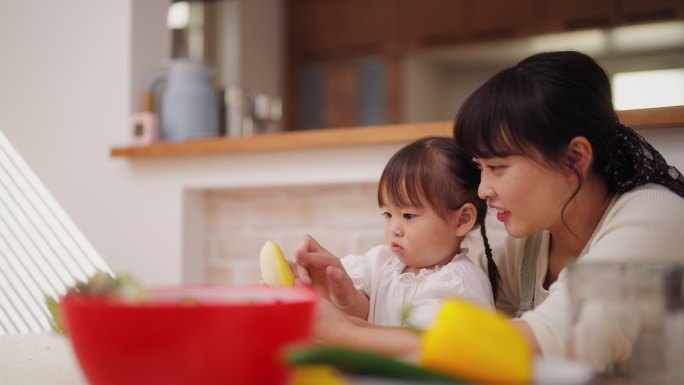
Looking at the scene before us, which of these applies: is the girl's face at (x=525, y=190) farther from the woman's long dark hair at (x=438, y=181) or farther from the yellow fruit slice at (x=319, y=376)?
the yellow fruit slice at (x=319, y=376)

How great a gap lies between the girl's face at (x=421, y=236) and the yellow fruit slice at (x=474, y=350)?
677 millimetres

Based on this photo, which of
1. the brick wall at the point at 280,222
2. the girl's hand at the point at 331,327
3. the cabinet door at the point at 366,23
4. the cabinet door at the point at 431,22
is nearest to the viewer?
the girl's hand at the point at 331,327

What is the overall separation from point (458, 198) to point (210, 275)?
3.64 ft

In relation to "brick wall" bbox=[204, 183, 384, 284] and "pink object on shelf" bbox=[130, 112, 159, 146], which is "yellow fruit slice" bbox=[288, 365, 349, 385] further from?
"pink object on shelf" bbox=[130, 112, 159, 146]

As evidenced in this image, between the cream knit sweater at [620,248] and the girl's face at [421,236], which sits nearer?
the cream knit sweater at [620,248]

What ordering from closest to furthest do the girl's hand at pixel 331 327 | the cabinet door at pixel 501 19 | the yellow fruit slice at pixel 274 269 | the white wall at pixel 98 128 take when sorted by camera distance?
the girl's hand at pixel 331 327 < the yellow fruit slice at pixel 274 269 < the white wall at pixel 98 128 < the cabinet door at pixel 501 19

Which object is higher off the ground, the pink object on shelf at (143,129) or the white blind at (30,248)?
the pink object on shelf at (143,129)

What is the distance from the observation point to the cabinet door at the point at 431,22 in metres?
4.21

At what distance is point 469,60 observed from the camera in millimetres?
4531

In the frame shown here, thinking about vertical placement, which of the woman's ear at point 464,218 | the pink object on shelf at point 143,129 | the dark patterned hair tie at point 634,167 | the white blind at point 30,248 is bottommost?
the white blind at point 30,248

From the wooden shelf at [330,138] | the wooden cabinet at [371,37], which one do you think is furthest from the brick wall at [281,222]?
the wooden cabinet at [371,37]

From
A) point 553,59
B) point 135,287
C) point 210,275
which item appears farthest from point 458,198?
point 210,275

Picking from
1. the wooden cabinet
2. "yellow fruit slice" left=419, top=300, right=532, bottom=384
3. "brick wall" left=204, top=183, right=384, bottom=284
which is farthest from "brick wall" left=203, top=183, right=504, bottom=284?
the wooden cabinet

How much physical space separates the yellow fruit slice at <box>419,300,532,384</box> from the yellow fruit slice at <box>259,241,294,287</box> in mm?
450
